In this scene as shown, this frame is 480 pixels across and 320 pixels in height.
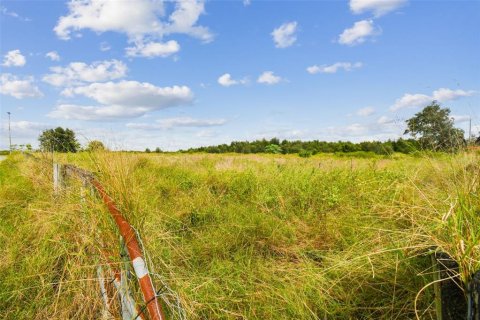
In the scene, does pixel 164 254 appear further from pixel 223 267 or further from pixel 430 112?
pixel 430 112

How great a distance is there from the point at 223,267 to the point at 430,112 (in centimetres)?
265

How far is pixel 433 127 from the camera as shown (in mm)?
3434

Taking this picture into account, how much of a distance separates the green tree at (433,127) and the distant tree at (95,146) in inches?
117

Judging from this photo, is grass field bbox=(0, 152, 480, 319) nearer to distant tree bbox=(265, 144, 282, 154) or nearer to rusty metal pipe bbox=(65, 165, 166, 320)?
rusty metal pipe bbox=(65, 165, 166, 320)

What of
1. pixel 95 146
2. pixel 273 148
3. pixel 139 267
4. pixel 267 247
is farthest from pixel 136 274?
pixel 273 148

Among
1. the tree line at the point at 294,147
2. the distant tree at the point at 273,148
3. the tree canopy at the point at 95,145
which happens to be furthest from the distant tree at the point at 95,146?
the distant tree at the point at 273,148

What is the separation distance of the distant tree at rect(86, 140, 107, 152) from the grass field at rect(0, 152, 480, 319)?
14cm

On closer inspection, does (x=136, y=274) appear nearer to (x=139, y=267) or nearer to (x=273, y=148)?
(x=139, y=267)

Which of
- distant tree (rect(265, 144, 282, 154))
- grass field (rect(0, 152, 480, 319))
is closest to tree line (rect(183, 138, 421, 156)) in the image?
distant tree (rect(265, 144, 282, 154))

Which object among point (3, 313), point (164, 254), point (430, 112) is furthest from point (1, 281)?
point (430, 112)

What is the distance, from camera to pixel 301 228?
182 inches

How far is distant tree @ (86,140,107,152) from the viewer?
107 inches

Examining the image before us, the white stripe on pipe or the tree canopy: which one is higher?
the tree canopy

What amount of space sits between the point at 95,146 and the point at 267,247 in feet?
7.80
